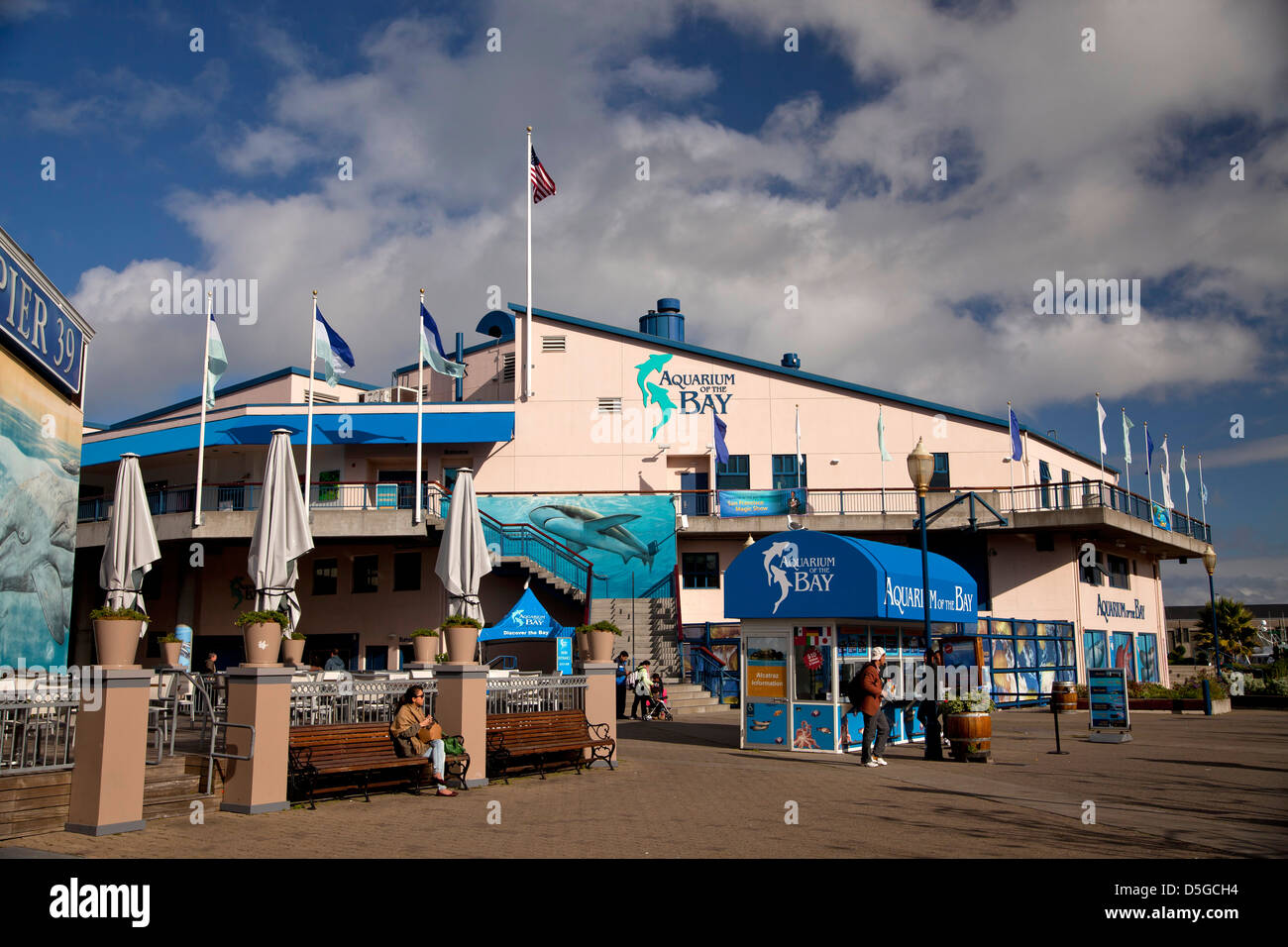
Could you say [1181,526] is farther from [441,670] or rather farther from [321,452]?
[441,670]

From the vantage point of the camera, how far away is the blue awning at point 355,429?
34.6m

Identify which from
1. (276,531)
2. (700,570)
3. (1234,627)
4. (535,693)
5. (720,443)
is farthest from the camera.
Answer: (1234,627)

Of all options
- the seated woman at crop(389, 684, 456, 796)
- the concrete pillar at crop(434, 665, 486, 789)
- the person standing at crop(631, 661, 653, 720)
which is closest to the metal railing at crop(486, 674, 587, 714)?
the concrete pillar at crop(434, 665, 486, 789)

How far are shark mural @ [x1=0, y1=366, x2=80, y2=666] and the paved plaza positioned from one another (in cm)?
1057

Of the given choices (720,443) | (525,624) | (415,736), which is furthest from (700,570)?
(415,736)

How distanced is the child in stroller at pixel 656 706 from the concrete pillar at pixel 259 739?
1404 cm

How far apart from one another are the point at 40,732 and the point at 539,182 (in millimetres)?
26998

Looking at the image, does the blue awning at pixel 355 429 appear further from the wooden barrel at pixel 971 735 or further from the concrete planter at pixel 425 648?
the wooden barrel at pixel 971 735

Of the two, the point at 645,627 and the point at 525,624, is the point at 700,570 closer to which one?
the point at 645,627

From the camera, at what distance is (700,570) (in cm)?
3531
